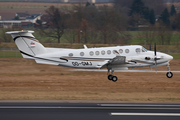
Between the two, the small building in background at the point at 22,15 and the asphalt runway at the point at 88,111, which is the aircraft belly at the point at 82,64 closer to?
the asphalt runway at the point at 88,111

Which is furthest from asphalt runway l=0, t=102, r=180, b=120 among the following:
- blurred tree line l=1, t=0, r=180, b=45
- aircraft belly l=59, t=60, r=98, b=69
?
blurred tree line l=1, t=0, r=180, b=45

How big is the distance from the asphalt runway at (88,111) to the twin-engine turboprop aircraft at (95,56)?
9.03m

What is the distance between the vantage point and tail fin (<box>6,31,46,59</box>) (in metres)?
23.2

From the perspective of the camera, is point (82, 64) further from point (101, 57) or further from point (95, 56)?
point (101, 57)

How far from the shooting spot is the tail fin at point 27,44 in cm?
2322

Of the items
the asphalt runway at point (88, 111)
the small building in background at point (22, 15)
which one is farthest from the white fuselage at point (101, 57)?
A: the small building in background at point (22, 15)

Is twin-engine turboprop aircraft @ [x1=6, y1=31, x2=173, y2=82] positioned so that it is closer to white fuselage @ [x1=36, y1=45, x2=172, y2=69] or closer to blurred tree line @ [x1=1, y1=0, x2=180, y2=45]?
white fuselage @ [x1=36, y1=45, x2=172, y2=69]

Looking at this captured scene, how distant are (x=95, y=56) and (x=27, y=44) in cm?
623

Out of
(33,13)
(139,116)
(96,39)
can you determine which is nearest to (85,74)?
(139,116)

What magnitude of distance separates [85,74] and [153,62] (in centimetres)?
741

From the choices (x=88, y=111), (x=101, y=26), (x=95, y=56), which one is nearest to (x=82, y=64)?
(x=95, y=56)

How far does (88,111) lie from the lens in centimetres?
1230

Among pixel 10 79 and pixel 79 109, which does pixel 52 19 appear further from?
pixel 79 109

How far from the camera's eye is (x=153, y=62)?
2294 cm
